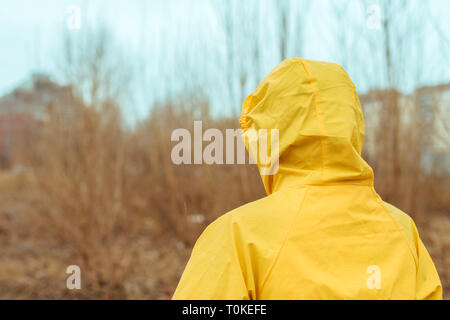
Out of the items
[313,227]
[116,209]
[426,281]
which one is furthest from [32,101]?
[426,281]

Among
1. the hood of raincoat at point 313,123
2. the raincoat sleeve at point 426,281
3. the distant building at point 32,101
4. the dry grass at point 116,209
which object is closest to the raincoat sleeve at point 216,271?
the hood of raincoat at point 313,123

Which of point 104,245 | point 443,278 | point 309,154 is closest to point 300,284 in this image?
point 309,154

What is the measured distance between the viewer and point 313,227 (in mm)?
1077

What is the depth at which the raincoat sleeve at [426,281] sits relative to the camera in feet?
3.80

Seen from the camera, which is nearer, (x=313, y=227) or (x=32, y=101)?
(x=313, y=227)

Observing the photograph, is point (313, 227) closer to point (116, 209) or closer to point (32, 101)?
point (116, 209)

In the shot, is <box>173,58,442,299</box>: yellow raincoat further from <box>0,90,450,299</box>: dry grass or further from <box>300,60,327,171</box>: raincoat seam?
<box>0,90,450,299</box>: dry grass

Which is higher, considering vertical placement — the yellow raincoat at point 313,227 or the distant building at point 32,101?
the distant building at point 32,101

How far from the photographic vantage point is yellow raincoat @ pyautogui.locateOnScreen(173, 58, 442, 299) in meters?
1.05

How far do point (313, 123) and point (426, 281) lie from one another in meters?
0.60

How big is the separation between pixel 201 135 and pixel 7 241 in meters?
4.85

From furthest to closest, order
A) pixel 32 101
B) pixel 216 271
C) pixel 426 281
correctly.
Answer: pixel 32 101 → pixel 426 281 → pixel 216 271

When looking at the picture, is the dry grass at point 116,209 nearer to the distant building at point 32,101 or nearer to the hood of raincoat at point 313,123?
the distant building at point 32,101
